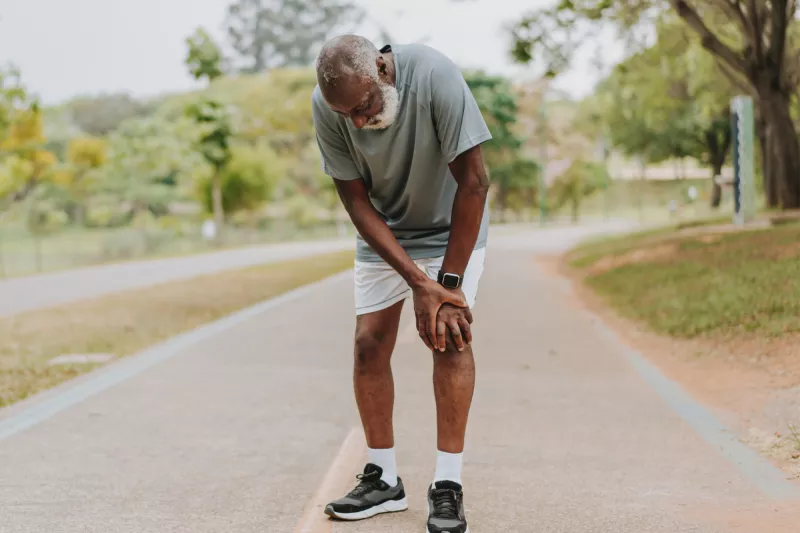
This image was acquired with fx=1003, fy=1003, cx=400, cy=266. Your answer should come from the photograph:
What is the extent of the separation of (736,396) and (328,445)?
308 cm

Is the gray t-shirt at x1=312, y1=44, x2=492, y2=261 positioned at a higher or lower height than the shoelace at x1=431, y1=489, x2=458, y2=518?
higher

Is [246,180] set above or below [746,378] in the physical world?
above

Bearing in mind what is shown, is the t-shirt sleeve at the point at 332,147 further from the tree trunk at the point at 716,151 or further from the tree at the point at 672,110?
the tree trunk at the point at 716,151

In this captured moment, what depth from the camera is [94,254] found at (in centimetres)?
3102

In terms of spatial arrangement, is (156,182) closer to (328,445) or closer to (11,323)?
(11,323)

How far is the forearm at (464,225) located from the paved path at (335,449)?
1.10 metres

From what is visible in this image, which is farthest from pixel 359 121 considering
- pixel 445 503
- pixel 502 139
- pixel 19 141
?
pixel 502 139

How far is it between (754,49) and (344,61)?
19.3m

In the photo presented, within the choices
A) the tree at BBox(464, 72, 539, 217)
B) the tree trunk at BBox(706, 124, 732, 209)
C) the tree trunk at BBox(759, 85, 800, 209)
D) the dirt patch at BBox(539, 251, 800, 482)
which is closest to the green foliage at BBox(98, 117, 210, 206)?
the tree at BBox(464, 72, 539, 217)

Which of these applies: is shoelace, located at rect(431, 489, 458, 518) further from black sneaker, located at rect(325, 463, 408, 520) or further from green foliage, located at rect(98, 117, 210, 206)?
green foliage, located at rect(98, 117, 210, 206)

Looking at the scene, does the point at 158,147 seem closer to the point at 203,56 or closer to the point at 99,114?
the point at 203,56

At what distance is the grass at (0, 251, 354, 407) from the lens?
8.59 metres

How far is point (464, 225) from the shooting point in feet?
12.6

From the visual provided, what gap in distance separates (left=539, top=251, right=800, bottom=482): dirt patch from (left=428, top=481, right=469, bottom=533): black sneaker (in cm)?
191
